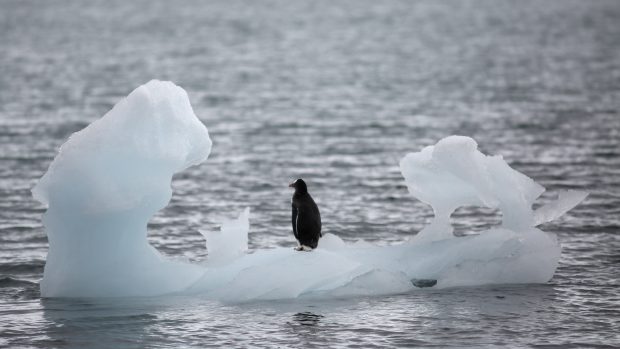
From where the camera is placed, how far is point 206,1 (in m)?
172

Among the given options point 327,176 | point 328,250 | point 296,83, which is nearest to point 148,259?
point 328,250

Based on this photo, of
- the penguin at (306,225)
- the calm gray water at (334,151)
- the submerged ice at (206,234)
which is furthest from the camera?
the penguin at (306,225)

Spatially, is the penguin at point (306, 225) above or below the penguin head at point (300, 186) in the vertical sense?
below

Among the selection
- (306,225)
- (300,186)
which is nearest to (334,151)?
(300,186)

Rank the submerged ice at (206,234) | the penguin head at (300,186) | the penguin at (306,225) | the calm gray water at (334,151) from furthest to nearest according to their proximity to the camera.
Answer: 1. the penguin head at (300,186)
2. the penguin at (306,225)
3. the submerged ice at (206,234)
4. the calm gray water at (334,151)

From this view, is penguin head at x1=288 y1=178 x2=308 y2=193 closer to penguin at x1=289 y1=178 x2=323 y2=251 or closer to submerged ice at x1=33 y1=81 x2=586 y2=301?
penguin at x1=289 y1=178 x2=323 y2=251

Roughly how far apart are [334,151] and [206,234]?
15642 mm

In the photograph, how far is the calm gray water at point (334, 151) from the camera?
569 inches

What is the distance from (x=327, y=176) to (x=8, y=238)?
30.5 ft

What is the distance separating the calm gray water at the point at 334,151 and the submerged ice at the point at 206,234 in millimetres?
309

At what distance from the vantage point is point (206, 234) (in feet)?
53.3

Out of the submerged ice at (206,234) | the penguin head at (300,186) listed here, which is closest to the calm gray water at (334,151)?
the submerged ice at (206,234)

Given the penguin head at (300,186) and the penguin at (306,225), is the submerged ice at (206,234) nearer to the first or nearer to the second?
the penguin at (306,225)

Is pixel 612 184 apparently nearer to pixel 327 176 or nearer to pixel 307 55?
pixel 327 176
